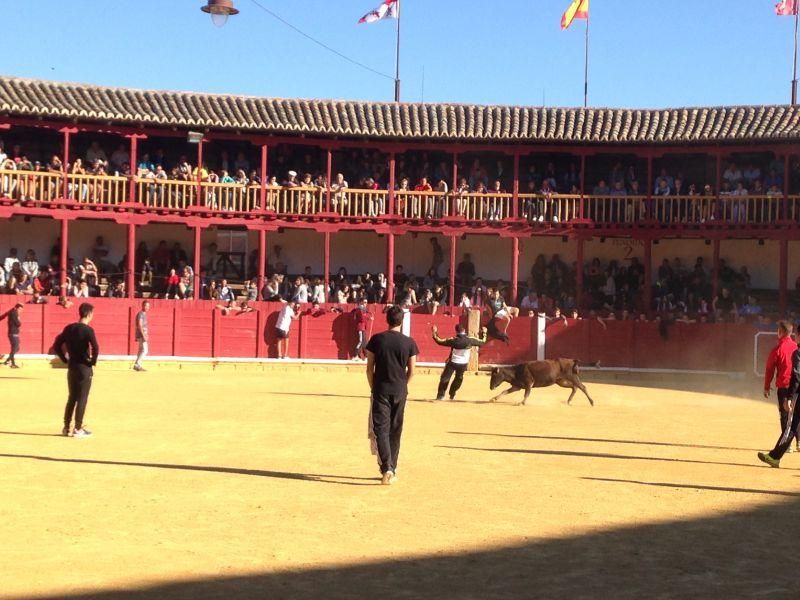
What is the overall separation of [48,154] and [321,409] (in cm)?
1813

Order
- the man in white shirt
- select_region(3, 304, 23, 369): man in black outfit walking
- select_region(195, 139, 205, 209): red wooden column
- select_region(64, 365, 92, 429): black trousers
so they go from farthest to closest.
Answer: select_region(195, 139, 205, 209): red wooden column → the man in white shirt → select_region(3, 304, 23, 369): man in black outfit walking → select_region(64, 365, 92, 429): black trousers

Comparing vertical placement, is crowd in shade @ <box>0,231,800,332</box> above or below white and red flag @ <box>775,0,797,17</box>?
below

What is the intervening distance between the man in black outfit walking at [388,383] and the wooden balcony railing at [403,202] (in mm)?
22588

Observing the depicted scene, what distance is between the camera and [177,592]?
6984mm

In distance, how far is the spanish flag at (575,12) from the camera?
39594 millimetres

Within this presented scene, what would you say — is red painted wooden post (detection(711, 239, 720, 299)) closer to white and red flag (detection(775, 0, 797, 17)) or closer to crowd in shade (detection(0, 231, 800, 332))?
crowd in shade (detection(0, 231, 800, 332))

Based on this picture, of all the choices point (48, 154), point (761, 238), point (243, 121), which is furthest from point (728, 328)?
point (48, 154)

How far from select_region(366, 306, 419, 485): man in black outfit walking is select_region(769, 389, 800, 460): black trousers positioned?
419 cm

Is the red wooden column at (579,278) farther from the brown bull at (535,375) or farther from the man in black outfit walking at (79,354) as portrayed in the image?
the man in black outfit walking at (79,354)

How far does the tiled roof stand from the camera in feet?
107

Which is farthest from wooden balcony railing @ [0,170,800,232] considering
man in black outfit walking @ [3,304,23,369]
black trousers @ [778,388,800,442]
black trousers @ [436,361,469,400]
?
black trousers @ [778,388,800,442]

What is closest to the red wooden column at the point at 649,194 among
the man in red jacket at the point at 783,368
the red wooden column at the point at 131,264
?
the red wooden column at the point at 131,264

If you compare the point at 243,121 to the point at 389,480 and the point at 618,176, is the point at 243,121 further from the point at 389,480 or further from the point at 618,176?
the point at 389,480

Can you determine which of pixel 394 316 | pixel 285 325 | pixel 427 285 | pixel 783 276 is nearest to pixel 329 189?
pixel 427 285
